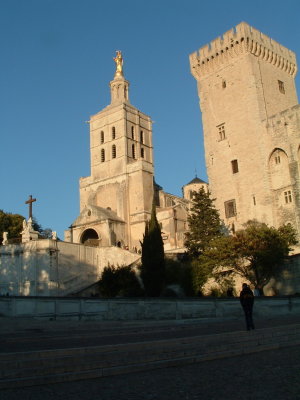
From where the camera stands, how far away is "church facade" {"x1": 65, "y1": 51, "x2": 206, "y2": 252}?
172 ft

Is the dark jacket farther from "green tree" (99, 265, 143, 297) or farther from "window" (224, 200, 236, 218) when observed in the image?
"window" (224, 200, 236, 218)

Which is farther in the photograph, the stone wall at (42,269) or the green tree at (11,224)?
the green tree at (11,224)

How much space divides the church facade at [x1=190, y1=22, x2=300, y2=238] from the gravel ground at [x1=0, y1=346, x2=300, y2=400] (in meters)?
32.6

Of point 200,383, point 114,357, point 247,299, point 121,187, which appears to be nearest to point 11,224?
point 121,187

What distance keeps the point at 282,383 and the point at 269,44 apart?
45.0m

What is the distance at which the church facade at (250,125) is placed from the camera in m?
40.4

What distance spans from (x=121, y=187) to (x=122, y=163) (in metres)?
3.47

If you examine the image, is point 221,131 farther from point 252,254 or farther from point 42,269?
point 42,269

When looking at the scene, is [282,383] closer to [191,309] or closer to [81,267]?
[191,309]

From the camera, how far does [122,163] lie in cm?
5794

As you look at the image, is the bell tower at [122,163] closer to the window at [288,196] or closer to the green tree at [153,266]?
A: the green tree at [153,266]

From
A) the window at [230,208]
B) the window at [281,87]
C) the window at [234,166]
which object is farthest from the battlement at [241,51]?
the window at [230,208]

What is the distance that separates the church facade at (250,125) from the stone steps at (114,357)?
29.9 m

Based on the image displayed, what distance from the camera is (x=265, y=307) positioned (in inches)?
916
